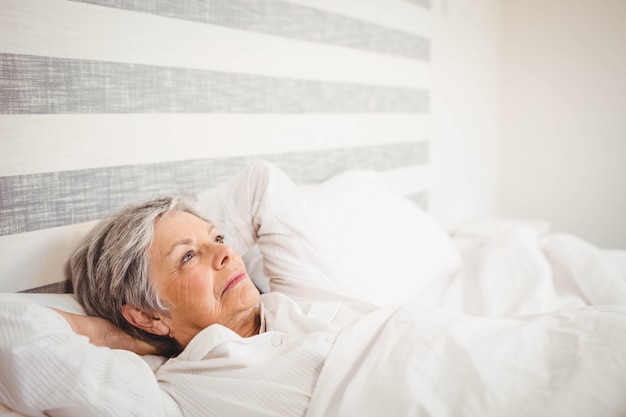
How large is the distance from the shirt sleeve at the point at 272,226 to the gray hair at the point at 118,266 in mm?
278

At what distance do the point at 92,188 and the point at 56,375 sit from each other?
1.66ft

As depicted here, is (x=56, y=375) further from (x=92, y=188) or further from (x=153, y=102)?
(x=153, y=102)

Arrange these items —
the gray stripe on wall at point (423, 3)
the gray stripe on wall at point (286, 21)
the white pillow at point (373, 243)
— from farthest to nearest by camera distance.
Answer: the gray stripe on wall at point (423, 3), the white pillow at point (373, 243), the gray stripe on wall at point (286, 21)

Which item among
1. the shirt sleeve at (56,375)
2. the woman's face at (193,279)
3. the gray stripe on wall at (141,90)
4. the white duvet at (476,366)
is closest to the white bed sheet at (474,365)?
the white duvet at (476,366)

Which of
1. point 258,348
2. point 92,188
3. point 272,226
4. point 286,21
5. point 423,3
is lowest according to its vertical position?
point 258,348

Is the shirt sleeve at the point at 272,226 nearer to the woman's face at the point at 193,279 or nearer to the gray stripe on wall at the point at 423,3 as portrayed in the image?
the woman's face at the point at 193,279

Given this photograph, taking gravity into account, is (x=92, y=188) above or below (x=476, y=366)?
above

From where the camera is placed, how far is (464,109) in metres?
3.26

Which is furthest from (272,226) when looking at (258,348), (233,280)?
(258,348)

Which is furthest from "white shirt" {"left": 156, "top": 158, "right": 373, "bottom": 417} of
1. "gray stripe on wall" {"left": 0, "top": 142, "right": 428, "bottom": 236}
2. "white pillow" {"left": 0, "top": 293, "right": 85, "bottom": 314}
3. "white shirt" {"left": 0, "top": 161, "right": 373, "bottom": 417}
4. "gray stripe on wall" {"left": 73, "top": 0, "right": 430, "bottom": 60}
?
"gray stripe on wall" {"left": 73, "top": 0, "right": 430, "bottom": 60}

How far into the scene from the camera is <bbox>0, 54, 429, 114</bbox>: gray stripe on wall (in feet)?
3.88

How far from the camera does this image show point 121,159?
1382mm

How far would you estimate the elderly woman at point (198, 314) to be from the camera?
1087 millimetres

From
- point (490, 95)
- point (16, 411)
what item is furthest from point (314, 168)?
point (490, 95)
